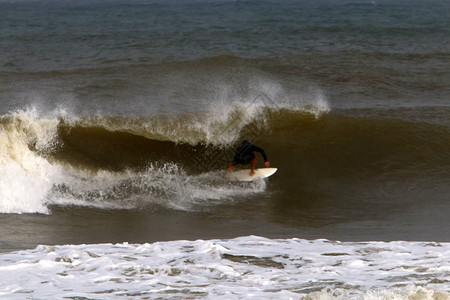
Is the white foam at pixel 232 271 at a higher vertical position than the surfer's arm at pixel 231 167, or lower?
lower

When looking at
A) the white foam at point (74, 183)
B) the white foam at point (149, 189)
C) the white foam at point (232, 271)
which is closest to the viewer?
the white foam at point (232, 271)

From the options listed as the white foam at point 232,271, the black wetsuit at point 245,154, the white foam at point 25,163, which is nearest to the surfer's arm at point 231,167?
the black wetsuit at point 245,154

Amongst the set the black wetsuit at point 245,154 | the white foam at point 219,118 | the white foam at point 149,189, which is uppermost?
the white foam at point 219,118

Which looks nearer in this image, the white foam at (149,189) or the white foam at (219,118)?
the white foam at (149,189)

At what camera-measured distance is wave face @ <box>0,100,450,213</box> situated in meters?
10.2

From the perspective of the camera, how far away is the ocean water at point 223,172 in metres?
5.75

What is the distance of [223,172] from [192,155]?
145cm

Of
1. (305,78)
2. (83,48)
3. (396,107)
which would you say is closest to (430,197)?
(396,107)

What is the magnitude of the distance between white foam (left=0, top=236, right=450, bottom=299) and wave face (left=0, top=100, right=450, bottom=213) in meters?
3.14

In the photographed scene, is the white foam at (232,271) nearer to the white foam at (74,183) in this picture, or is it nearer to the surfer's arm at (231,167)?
the white foam at (74,183)

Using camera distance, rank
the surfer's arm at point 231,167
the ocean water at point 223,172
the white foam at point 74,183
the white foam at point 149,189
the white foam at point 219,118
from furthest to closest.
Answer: the white foam at point 219,118 → the surfer's arm at point 231,167 → the white foam at point 149,189 → the white foam at point 74,183 → the ocean water at point 223,172

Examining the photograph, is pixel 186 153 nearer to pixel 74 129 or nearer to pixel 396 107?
pixel 74 129

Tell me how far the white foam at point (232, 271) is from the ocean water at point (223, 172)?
2 cm

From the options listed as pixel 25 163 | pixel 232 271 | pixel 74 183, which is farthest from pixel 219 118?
pixel 232 271
